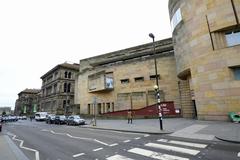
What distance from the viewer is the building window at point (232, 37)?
1794 centimetres

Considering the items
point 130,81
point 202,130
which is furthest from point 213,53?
point 130,81

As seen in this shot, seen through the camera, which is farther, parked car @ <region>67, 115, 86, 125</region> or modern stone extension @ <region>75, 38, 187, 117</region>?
modern stone extension @ <region>75, 38, 187, 117</region>

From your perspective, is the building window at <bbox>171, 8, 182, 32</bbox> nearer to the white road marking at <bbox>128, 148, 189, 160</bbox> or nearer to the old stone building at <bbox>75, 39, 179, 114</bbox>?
the old stone building at <bbox>75, 39, 179, 114</bbox>

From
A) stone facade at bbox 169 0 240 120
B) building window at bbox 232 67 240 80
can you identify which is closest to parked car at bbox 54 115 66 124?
stone facade at bbox 169 0 240 120

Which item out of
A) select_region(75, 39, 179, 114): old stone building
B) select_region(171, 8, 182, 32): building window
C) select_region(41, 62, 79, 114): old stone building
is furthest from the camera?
select_region(41, 62, 79, 114): old stone building

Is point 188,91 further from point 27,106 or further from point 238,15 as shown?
point 27,106

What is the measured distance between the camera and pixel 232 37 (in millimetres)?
18266

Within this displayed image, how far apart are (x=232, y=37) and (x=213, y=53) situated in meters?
2.37

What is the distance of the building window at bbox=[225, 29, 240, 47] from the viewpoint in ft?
58.9

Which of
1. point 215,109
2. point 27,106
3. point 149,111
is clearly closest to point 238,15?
point 215,109

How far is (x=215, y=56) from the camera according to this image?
18516 millimetres

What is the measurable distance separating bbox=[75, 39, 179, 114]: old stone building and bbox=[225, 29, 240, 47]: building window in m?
14.3

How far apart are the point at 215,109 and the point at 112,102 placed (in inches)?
970

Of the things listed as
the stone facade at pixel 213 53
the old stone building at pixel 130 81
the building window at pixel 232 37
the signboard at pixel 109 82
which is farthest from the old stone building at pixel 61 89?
the building window at pixel 232 37
